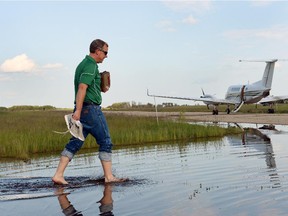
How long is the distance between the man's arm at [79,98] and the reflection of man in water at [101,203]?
3.49ft

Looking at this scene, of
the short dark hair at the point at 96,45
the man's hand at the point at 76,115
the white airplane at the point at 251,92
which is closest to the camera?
the man's hand at the point at 76,115

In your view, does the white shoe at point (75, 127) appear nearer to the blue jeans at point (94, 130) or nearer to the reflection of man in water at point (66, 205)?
the blue jeans at point (94, 130)

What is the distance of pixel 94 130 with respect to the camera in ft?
23.4

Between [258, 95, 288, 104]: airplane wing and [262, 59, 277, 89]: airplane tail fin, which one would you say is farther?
[258, 95, 288, 104]: airplane wing

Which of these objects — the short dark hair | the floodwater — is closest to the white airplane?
the floodwater

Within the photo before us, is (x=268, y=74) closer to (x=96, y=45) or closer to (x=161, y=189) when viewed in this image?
(x=96, y=45)

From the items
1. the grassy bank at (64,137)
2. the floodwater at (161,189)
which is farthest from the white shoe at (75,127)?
the grassy bank at (64,137)

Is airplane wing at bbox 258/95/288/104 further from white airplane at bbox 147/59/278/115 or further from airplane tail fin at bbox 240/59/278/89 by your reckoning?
airplane tail fin at bbox 240/59/278/89

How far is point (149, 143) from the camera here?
15836 mm

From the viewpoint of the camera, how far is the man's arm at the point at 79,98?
684 cm

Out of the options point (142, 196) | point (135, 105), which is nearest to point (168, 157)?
→ point (142, 196)

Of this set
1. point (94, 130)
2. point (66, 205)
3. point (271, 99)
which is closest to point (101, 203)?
point (66, 205)

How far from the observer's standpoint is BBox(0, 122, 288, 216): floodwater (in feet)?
16.4

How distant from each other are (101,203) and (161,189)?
106cm
